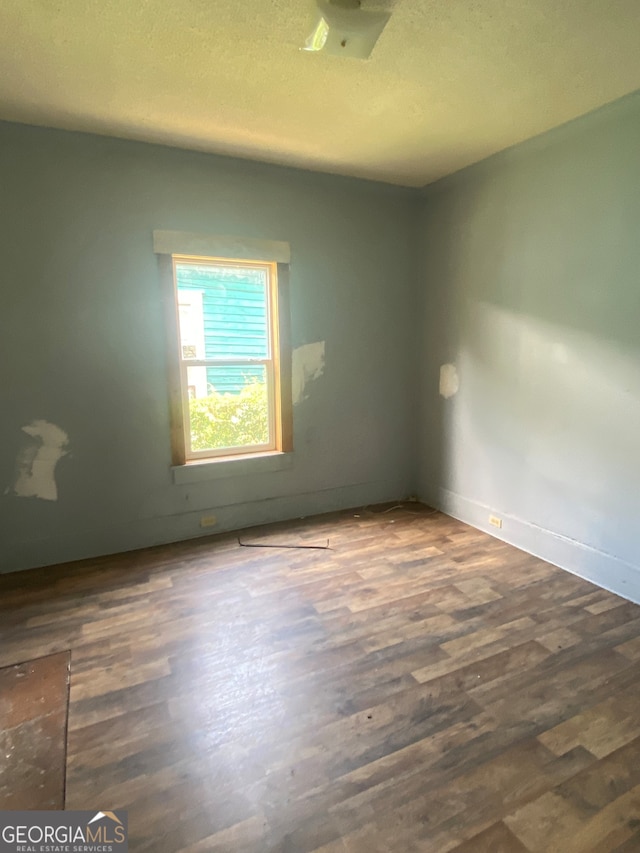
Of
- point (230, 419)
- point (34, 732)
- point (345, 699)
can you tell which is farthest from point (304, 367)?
point (34, 732)

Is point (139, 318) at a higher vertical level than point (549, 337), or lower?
higher

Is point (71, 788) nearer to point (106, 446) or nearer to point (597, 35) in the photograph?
point (106, 446)

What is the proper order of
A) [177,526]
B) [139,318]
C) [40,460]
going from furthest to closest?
[177,526] < [139,318] < [40,460]

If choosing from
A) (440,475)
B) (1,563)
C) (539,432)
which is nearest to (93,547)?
(1,563)

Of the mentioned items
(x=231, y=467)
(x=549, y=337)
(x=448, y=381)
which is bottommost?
(x=231, y=467)

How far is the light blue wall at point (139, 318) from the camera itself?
2.87 meters

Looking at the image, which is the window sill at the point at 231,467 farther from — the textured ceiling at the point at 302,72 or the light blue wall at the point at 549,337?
the textured ceiling at the point at 302,72

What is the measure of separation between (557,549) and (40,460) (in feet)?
11.3

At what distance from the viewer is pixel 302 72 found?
2195mm

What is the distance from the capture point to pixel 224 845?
136 cm

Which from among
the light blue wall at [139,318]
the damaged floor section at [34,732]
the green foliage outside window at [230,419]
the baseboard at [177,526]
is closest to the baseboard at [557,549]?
the baseboard at [177,526]

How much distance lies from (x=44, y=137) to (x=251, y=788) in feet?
11.5

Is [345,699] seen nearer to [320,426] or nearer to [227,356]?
[320,426]

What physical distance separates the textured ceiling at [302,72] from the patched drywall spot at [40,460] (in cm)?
185
